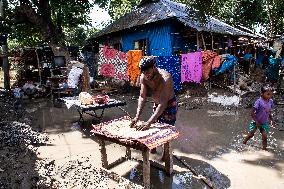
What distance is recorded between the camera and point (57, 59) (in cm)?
1470

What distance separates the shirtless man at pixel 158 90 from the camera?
4.32 metres

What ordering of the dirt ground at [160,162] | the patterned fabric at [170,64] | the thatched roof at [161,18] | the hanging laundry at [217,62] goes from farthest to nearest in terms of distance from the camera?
the thatched roof at [161,18]
the patterned fabric at [170,64]
the hanging laundry at [217,62]
the dirt ground at [160,162]

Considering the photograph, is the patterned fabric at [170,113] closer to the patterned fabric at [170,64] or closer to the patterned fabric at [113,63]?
the patterned fabric at [170,64]

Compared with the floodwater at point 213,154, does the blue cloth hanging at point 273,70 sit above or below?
above

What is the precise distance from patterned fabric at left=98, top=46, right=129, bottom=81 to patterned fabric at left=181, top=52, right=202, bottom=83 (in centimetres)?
281

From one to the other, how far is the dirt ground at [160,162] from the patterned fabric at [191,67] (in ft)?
9.50

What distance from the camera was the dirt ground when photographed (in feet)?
14.4

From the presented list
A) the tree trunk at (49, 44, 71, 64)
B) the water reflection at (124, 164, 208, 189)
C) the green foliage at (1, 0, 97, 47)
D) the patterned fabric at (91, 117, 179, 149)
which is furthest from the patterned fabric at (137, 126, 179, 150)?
the green foliage at (1, 0, 97, 47)

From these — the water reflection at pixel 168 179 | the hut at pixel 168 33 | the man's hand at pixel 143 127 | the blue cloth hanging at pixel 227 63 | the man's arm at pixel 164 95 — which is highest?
the hut at pixel 168 33

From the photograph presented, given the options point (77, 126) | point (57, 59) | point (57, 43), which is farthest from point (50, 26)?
point (77, 126)

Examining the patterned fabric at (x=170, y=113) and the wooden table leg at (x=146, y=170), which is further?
the patterned fabric at (x=170, y=113)

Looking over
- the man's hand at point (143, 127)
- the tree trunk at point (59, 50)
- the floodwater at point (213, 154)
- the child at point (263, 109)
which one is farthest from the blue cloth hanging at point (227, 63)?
the tree trunk at point (59, 50)

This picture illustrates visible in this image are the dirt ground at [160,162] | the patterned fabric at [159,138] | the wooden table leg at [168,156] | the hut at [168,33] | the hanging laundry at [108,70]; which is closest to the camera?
the patterned fabric at [159,138]

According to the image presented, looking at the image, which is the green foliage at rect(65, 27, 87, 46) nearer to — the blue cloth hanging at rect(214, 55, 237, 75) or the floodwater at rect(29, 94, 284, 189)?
the blue cloth hanging at rect(214, 55, 237, 75)
